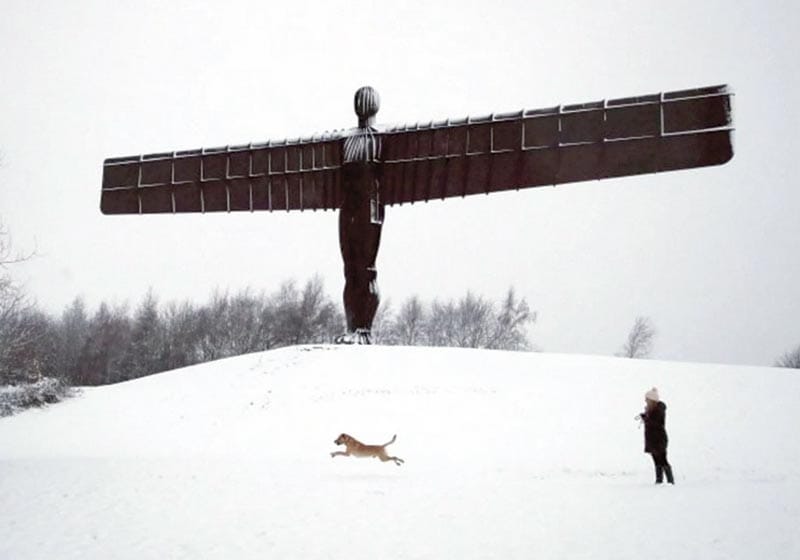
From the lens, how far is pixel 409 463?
10.2 meters

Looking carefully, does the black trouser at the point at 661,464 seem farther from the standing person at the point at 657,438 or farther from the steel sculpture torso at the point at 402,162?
the steel sculpture torso at the point at 402,162

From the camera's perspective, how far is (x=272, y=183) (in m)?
16.9

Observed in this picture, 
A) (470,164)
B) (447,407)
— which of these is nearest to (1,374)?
(447,407)

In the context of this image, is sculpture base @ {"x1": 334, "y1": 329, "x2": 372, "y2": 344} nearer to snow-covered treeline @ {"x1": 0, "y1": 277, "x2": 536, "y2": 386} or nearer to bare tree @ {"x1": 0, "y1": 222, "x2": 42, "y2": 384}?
bare tree @ {"x1": 0, "y1": 222, "x2": 42, "y2": 384}

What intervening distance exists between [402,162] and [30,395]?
1178 cm

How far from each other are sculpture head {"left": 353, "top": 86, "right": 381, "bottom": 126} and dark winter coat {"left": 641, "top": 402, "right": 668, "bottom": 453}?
10537 millimetres

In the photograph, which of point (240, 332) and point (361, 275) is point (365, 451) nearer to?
point (361, 275)

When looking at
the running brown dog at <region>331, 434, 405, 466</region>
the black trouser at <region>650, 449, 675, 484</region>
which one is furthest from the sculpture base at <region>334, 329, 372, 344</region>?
the black trouser at <region>650, 449, 675, 484</region>

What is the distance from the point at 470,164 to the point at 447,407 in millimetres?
5734

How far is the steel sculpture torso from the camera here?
1323 cm

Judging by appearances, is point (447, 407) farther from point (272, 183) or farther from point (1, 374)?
point (1, 374)

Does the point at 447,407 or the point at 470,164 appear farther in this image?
the point at 470,164

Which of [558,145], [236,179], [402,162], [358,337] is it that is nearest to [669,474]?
[558,145]

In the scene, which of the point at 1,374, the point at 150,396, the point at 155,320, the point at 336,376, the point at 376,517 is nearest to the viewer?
the point at 376,517
